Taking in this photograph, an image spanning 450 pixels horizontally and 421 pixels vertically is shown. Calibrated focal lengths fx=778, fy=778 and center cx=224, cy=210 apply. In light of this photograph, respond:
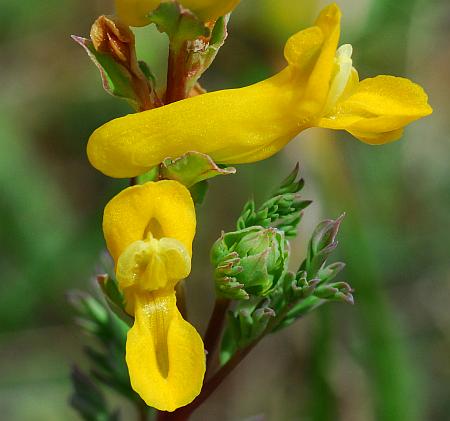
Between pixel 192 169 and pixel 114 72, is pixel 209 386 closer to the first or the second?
pixel 192 169

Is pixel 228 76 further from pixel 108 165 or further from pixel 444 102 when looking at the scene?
pixel 108 165

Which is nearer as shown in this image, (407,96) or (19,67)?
(407,96)

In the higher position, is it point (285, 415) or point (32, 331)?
point (32, 331)

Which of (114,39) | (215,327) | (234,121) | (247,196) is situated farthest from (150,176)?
(247,196)

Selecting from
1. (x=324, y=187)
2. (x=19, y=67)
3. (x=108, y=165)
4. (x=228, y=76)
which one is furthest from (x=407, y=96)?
(x=19, y=67)

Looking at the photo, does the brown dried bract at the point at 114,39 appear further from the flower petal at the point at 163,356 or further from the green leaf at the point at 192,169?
the flower petal at the point at 163,356

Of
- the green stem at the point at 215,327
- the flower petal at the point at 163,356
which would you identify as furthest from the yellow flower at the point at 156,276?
the green stem at the point at 215,327
